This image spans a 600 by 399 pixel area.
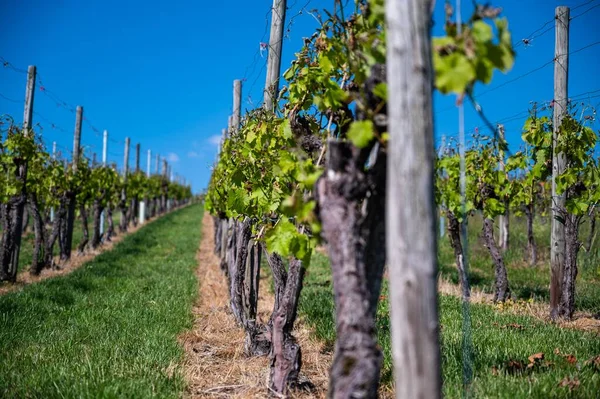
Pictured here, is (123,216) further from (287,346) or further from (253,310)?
(287,346)

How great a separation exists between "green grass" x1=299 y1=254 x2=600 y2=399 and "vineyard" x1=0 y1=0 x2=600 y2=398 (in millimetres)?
26

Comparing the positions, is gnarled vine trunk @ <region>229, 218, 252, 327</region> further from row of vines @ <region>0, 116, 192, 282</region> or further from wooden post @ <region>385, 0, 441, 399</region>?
row of vines @ <region>0, 116, 192, 282</region>

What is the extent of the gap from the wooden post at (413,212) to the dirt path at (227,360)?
227cm

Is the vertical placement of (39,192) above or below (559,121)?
below

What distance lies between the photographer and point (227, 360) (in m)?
5.19

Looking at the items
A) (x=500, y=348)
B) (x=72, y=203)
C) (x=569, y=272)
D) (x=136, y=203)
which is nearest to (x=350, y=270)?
(x=500, y=348)

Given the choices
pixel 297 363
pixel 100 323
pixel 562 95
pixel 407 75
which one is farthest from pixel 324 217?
pixel 562 95

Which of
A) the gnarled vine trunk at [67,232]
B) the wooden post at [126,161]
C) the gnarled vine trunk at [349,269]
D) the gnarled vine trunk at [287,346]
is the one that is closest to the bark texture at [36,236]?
the gnarled vine trunk at [67,232]

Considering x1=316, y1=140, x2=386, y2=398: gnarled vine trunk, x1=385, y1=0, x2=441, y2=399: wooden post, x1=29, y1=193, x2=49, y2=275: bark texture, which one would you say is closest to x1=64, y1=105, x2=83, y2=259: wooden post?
x1=29, y1=193, x2=49, y2=275: bark texture

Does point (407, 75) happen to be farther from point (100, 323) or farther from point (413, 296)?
point (100, 323)

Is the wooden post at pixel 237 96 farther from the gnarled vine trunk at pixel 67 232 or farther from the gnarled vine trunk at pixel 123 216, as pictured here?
the gnarled vine trunk at pixel 123 216

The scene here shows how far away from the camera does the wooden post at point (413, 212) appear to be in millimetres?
1874

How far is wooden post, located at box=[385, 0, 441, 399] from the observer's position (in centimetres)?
187

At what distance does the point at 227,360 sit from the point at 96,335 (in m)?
1.60
